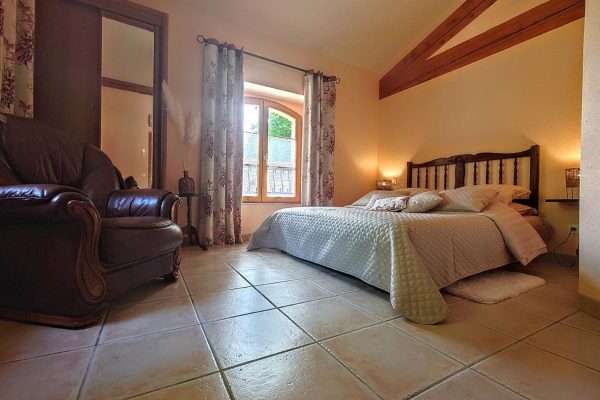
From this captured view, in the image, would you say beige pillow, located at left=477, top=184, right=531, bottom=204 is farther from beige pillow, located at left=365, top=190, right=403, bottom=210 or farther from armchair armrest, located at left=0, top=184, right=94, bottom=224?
armchair armrest, located at left=0, top=184, right=94, bottom=224

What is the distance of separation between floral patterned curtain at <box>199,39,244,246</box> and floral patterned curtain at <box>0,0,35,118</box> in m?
1.41

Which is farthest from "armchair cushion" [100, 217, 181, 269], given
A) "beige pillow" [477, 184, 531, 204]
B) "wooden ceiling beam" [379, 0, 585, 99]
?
"wooden ceiling beam" [379, 0, 585, 99]

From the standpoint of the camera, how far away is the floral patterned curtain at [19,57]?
6.61ft

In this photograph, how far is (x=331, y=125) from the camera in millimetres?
3879

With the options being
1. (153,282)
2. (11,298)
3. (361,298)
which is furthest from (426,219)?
(11,298)

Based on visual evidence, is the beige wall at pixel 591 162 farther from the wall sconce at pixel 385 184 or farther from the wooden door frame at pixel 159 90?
the wooden door frame at pixel 159 90

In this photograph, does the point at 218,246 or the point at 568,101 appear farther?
the point at 218,246

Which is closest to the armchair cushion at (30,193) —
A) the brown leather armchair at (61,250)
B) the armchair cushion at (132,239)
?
the brown leather armchair at (61,250)

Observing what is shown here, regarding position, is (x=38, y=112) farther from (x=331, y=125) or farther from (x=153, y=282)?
(x=331, y=125)

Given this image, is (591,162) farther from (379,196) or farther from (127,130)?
(127,130)

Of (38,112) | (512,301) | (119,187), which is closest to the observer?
(512,301)

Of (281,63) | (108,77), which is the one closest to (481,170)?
(281,63)

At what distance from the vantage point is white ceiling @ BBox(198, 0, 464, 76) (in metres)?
3.09

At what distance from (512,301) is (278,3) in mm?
3518
